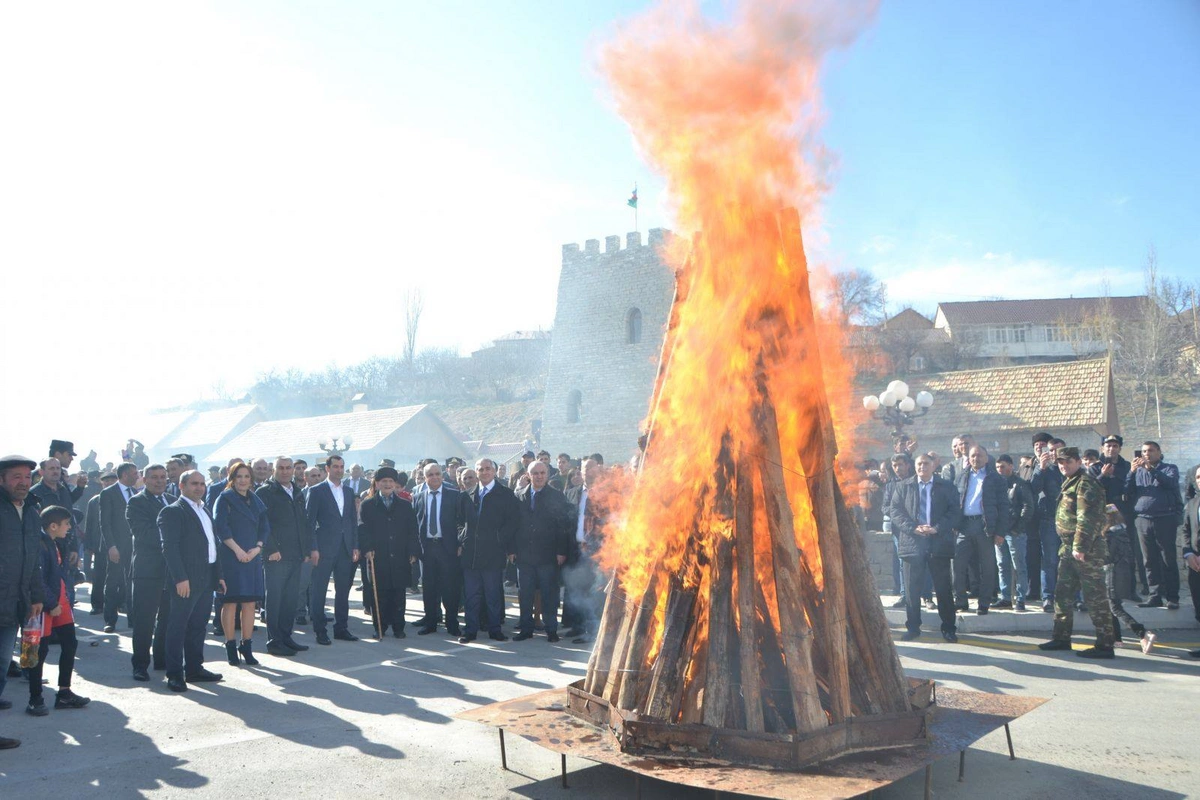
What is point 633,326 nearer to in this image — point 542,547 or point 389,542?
point 389,542

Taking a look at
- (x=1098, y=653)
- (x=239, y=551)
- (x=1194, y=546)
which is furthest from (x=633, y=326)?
(x=1098, y=653)

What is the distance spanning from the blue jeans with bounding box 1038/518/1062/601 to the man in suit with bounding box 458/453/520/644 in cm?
709

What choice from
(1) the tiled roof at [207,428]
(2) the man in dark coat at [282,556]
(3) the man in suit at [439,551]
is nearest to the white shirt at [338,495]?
(2) the man in dark coat at [282,556]

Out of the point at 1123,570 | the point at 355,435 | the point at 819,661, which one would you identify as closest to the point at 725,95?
the point at 819,661

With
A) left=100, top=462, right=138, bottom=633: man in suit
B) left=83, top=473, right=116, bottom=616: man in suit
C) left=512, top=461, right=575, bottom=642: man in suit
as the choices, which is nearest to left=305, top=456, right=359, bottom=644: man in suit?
left=512, top=461, right=575, bottom=642: man in suit

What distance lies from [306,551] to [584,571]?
356 centimetres

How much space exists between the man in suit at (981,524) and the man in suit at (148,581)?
9.26 metres

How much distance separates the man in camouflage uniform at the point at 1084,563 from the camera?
9016mm

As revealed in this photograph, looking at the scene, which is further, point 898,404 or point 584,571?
point 898,404

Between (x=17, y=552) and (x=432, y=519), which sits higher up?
(x=432, y=519)

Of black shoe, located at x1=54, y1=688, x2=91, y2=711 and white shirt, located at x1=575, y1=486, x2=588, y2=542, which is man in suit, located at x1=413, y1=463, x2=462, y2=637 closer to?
white shirt, located at x1=575, y1=486, x2=588, y2=542

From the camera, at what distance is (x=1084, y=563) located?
9047 millimetres

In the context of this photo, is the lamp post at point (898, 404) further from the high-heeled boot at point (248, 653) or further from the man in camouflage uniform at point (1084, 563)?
the high-heeled boot at point (248, 653)

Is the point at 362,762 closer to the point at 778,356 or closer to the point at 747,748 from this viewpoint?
the point at 747,748
